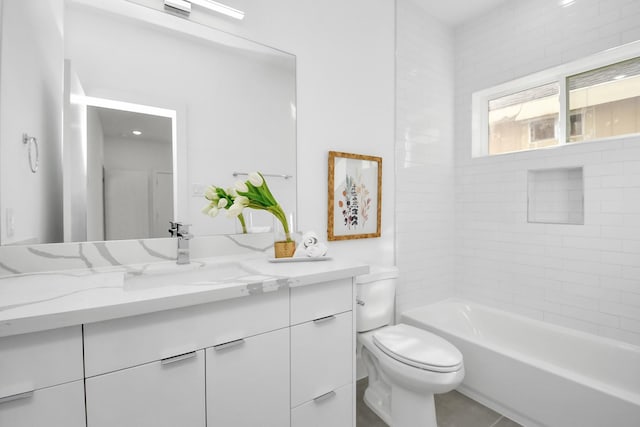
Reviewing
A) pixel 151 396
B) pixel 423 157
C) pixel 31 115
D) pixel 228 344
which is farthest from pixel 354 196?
pixel 31 115

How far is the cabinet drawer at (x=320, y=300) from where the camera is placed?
117 cm

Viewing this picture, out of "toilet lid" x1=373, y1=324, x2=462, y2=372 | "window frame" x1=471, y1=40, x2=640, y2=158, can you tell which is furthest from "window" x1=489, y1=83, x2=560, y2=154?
"toilet lid" x1=373, y1=324, x2=462, y2=372

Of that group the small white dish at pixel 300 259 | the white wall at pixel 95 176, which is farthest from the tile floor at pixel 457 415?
the white wall at pixel 95 176

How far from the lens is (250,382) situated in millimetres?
1045

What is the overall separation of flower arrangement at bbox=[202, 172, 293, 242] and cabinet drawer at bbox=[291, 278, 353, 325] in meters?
0.38

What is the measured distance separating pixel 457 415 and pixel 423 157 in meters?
1.81

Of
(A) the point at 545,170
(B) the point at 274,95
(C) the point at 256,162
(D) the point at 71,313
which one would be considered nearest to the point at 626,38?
(A) the point at 545,170

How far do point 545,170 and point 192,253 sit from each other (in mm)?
2482

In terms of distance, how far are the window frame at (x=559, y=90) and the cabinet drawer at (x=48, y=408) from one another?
283 cm

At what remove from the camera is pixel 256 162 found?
5.49ft

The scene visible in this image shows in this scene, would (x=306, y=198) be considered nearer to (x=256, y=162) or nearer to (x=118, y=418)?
(x=256, y=162)

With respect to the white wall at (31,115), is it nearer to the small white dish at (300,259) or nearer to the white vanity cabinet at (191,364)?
the white vanity cabinet at (191,364)

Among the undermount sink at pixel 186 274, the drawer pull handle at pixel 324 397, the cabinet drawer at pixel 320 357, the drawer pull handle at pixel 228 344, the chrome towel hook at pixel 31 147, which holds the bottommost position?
the drawer pull handle at pixel 324 397

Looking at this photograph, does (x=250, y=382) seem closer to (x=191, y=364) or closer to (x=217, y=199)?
(x=191, y=364)
